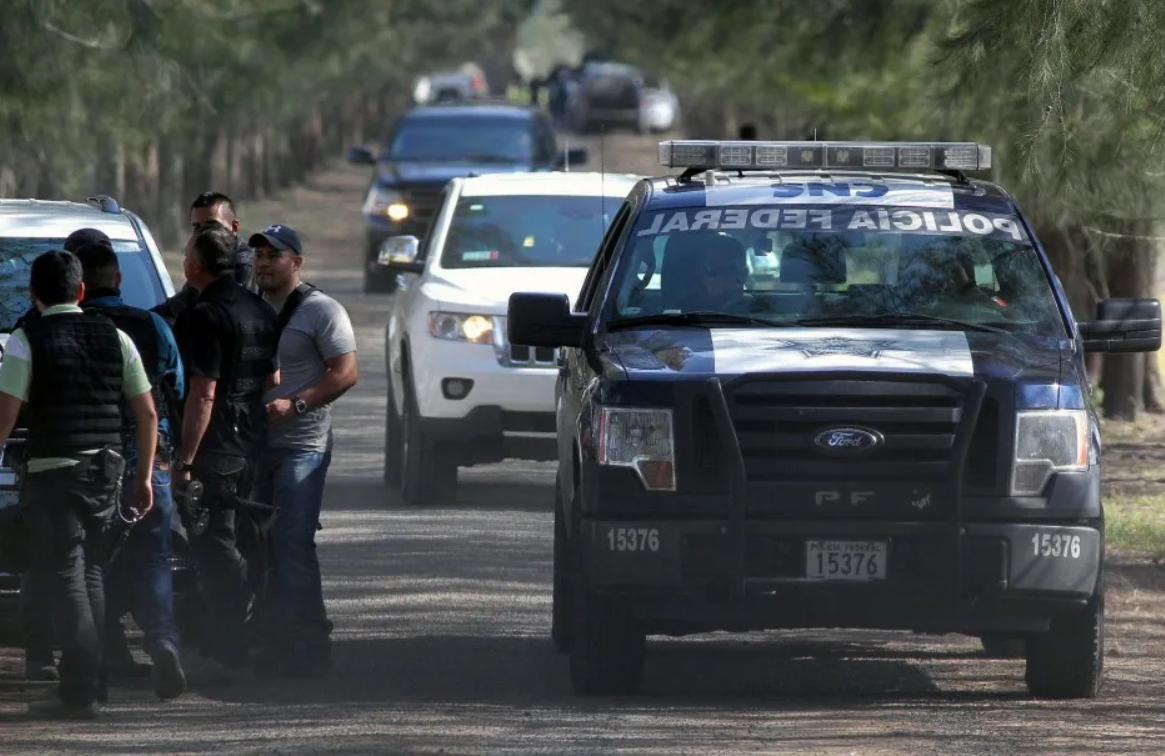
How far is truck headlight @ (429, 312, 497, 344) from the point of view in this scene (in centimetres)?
1427

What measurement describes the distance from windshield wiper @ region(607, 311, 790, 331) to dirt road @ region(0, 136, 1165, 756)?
133 centimetres

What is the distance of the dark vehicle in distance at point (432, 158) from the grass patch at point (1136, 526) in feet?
44.7

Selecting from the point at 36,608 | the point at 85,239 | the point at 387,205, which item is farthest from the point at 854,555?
the point at 387,205

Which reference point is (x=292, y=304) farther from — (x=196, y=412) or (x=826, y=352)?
(x=826, y=352)

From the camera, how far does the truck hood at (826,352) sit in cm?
847

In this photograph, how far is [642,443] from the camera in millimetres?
8461

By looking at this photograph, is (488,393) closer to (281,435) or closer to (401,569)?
(401,569)

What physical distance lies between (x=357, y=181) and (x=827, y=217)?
51029 millimetres

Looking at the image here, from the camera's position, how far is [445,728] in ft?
27.2

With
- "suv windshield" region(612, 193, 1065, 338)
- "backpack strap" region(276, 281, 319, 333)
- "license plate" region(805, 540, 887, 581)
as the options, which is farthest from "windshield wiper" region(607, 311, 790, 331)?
"backpack strap" region(276, 281, 319, 333)

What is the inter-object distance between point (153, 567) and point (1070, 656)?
3257mm

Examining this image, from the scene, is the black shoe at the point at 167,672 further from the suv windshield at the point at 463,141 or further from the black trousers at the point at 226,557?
the suv windshield at the point at 463,141

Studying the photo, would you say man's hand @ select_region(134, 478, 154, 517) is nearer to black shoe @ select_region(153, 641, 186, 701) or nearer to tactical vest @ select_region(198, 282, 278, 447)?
black shoe @ select_region(153, 641, 186, 701)

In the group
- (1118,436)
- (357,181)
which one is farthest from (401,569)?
(357,181)
